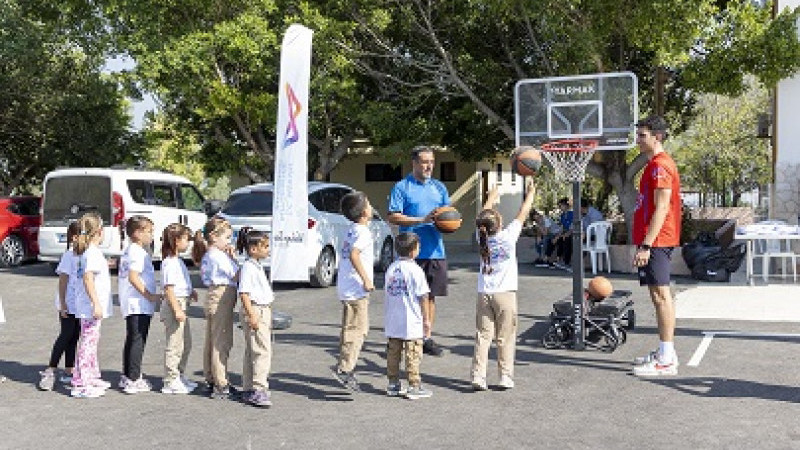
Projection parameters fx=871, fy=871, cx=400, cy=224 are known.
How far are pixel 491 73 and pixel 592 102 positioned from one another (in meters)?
6.00

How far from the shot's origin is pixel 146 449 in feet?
18.4

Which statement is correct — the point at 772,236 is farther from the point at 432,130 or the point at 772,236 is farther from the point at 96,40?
the point at 96,40

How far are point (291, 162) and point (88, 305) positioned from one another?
9.70 feet

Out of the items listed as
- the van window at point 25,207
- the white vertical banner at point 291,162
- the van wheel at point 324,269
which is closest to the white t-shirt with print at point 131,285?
the white vertical banner at point 291,162

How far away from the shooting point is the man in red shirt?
7.23 m

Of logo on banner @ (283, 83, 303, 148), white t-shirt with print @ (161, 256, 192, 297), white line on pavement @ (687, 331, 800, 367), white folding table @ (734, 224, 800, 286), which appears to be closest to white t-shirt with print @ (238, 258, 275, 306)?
white t-shirt with print @ (161, 256, 192, 297)

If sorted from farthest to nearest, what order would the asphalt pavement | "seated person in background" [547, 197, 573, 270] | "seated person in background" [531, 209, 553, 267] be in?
"seated person in background" [531, 209, 553, 267], "seated person in background" [547, 197, 573, 270], the asphalt pavement

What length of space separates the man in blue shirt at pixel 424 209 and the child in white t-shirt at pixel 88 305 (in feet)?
8.31

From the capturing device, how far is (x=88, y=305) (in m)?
7.05

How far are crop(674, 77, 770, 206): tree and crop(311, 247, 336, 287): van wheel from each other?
3101 centimetres

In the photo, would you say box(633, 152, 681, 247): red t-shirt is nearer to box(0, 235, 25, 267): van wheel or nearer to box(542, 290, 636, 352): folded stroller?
box(542, 290, 636, 352): folded stroller

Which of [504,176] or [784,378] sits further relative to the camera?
[504,176]

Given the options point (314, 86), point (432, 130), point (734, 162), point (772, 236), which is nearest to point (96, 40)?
A: point (314, 86)

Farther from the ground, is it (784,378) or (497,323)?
(497,323)
